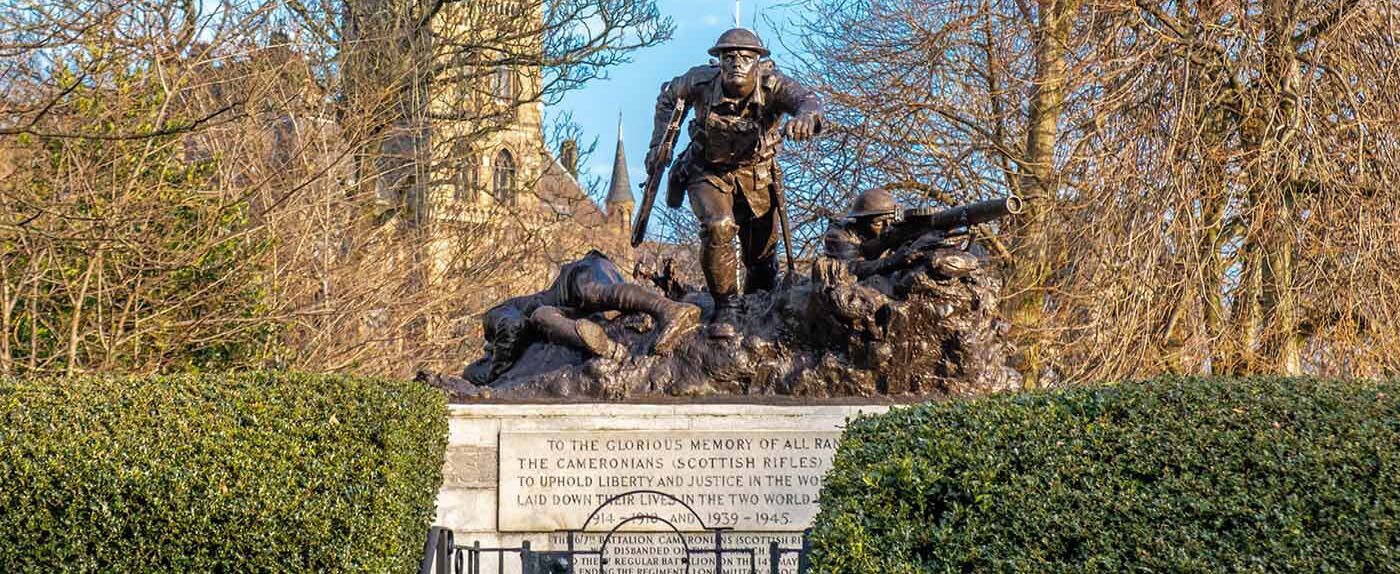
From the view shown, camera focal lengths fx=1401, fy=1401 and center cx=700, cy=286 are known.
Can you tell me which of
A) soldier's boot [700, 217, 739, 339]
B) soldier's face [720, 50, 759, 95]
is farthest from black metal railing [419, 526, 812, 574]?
soldier's face [720, 50, 759, 95]

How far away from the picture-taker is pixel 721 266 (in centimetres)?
1005

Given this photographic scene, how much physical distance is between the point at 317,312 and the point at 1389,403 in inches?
390

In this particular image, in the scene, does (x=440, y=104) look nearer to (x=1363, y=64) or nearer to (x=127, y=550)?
(x=1363, y=64)

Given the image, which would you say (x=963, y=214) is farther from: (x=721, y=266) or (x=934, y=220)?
(x=721, y=266)

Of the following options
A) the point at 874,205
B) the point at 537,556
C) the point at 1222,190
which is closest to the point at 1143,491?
the point at 537,556

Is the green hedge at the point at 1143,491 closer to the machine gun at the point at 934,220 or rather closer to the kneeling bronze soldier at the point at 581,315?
the machine gun at the point at 934,220

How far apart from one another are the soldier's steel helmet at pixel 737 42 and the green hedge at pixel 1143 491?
15.5 ft

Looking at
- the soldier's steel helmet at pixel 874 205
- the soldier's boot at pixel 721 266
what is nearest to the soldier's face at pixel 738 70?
the soldier's boot at pixel 721 266

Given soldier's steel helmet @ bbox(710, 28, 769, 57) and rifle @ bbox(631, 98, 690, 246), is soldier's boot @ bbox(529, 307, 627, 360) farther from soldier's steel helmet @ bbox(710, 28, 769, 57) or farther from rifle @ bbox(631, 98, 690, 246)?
soldier's steel helmet @ bbox(710, 28, 769, 57)

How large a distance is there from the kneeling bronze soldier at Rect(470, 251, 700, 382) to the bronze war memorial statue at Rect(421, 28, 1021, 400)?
1 centimetres

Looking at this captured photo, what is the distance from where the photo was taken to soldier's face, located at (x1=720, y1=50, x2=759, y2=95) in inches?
388

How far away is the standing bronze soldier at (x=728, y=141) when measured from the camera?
390 inches

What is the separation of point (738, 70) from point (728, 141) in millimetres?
534

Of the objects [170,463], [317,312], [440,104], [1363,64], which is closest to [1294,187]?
[1363,64]
